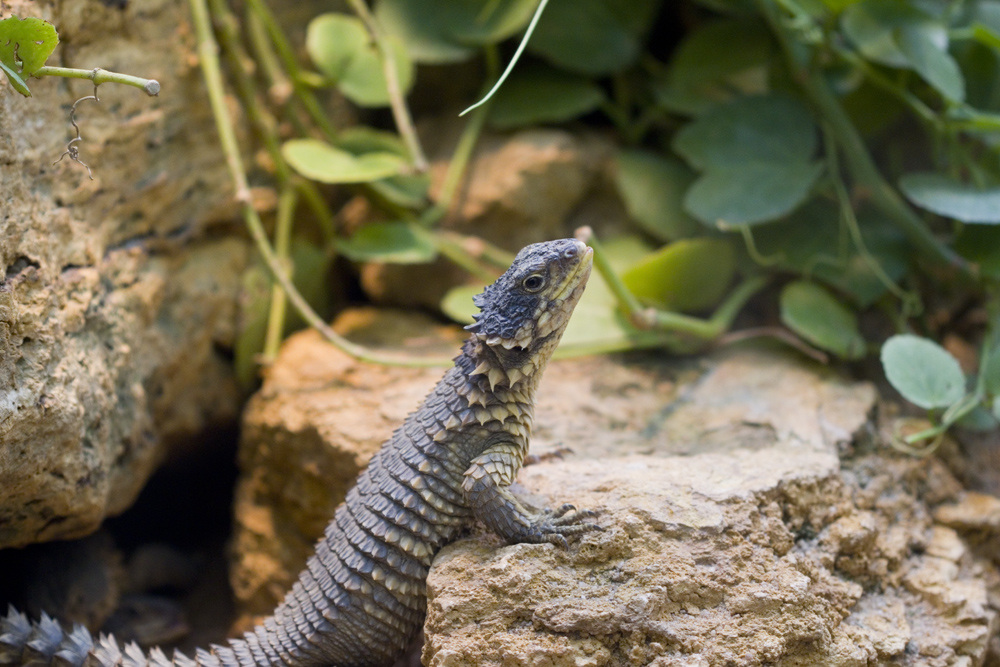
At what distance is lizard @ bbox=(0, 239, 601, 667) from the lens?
2.51 metres

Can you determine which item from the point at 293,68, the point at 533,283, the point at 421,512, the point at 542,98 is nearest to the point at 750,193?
the point at 542,98

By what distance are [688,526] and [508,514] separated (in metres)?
0.57

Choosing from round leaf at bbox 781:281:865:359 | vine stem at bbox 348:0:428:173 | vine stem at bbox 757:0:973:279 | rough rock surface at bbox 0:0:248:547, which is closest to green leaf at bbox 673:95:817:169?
vine stem at bbox 757:0:973:279

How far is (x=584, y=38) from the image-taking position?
4.63 m

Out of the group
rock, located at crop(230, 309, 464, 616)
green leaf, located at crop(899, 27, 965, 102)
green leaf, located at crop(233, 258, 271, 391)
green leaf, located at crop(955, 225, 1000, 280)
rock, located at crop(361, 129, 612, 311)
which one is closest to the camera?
rock, located at crop(230, 309, 464, 616)

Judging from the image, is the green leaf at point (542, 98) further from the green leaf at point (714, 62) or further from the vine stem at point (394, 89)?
the vine stem at point (394, 89)

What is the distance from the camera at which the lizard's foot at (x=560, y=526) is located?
7.95ft

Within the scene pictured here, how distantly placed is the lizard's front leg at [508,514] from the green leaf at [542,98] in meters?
2.72

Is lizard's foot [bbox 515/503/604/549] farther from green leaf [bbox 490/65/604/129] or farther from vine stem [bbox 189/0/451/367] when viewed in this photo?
green leaf [bbox 490/65/604/129]

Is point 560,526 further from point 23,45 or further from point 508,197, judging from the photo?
point 508,197

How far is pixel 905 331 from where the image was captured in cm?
386

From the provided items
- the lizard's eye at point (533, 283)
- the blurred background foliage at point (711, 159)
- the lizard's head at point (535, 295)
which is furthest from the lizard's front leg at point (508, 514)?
the blurred background foliage at point (711, 159)

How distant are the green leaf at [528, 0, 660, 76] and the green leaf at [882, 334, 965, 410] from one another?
2431 mm

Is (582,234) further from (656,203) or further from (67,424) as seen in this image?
(67,424)
